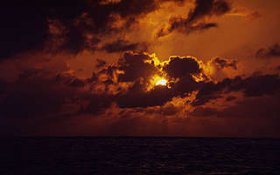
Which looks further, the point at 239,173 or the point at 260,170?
the point at 260,170

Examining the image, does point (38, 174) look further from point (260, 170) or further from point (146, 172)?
point (260, 170)

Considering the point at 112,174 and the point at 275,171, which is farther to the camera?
the point at 275,171

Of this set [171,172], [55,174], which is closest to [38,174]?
[55,174]

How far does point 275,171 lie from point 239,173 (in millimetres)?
7525

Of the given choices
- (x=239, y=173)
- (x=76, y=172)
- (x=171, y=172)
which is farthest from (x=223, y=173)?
(x=76, y=172)

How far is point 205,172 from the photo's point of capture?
7312 centimetres

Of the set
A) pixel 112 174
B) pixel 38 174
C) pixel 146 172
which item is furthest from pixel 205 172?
pixel 38 174

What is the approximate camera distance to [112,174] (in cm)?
6931

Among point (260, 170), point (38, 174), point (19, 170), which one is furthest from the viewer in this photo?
point (260, 170)

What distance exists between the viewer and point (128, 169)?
78.0 meters

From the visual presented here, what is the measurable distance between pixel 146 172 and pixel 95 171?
8506 millimetres

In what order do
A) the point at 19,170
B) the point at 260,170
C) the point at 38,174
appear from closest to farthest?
the point at 38,174, the point at 19,170, the point at 260,170

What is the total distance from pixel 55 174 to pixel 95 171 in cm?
704

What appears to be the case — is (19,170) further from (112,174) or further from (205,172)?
(205,172)
